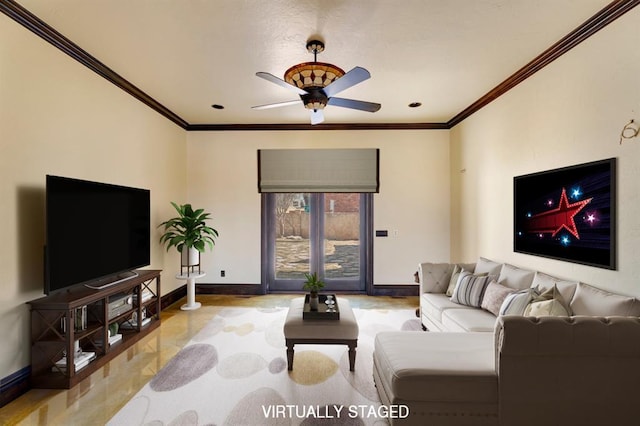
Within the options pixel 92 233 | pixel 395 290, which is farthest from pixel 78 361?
pixel 395 290

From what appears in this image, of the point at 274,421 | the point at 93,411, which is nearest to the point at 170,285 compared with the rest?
the point at 93,411

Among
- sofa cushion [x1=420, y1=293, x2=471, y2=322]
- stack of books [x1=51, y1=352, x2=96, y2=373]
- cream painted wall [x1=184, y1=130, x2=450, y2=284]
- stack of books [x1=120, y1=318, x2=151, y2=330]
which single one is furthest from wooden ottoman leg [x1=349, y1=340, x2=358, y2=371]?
cream painted wall [x1=184, y1=130, x2=450, y2=284]

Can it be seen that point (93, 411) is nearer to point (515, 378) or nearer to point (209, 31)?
point (515, 378)

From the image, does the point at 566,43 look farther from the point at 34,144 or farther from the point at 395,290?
the point at 34,144

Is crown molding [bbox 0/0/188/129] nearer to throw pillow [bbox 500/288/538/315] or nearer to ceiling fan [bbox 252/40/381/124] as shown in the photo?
ceiling fan [bbox 252/40/381/124]

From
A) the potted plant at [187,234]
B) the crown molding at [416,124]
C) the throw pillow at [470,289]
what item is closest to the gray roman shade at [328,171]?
the crown molding at [416,124]

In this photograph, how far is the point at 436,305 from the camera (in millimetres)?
3211

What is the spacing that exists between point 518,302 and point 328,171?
3.40 meters

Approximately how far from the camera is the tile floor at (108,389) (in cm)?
204

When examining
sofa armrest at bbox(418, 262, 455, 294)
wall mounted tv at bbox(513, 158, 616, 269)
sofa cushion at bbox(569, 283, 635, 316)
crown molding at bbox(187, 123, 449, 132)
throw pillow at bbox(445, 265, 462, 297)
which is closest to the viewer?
sofa cushion at bbox(569, 283, 635, 316)

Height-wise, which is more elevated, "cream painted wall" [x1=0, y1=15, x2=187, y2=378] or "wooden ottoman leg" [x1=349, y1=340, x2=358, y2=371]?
"cream painted wall" [x1=0, y1=15, x2=187, y2=378]

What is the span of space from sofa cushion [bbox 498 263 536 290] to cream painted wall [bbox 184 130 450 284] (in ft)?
6.51

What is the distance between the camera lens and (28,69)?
2.35 m

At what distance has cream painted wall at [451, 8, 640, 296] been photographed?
2.09m
